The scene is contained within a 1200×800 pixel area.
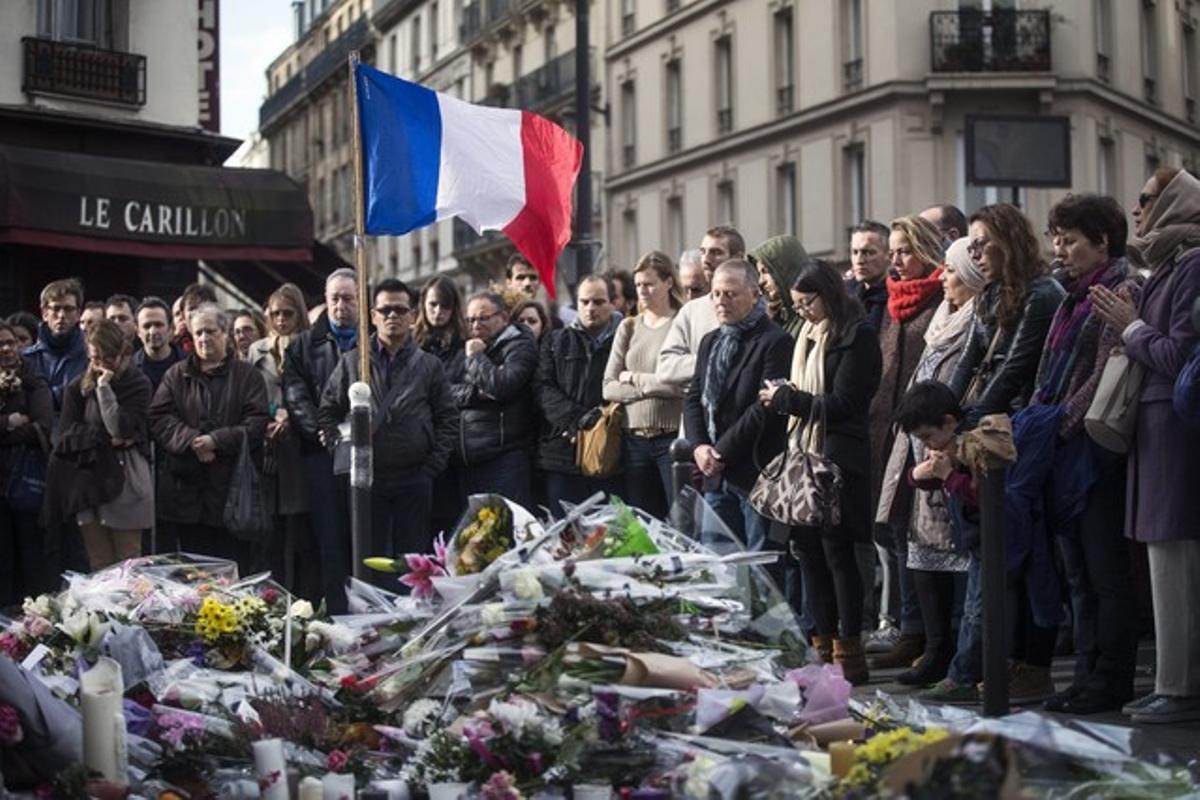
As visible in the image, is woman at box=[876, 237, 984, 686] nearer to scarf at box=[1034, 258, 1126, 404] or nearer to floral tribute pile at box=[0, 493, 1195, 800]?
scarf at box=[1034, 258, 1126, 404]

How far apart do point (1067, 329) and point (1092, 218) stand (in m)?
0.45

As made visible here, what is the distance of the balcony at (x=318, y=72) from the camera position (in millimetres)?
68438

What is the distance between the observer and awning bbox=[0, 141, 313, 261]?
21750mm

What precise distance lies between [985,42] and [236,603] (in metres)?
31.5

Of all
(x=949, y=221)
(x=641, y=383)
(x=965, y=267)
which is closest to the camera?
(x=965, y=267)

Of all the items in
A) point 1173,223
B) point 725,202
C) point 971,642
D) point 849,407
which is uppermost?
point 725,202

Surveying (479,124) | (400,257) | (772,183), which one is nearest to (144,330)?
(479,124)

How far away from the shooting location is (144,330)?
40.5 ft

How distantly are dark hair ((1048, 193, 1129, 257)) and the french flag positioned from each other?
12.3 feet

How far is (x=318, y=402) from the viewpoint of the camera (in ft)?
36.7

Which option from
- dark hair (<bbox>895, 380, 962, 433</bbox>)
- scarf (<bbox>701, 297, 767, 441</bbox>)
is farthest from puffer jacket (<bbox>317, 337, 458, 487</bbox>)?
dark hair (<bbox>895, 380, 962, 433</bbox>)

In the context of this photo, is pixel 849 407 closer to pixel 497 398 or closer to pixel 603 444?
pixel 603 444

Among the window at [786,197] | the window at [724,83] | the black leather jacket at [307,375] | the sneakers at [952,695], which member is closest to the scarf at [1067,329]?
the sneakers at [952,695]

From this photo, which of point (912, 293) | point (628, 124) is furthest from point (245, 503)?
point (628, 124)
